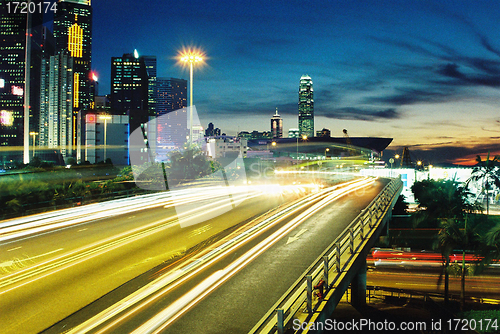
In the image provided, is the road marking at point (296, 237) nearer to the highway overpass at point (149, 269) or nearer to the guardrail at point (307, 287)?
the highway overpass at point (149, 269)

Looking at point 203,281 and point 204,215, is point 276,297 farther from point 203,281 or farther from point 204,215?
point 204,215

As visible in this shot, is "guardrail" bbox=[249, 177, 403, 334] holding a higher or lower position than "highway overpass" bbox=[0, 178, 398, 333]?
higher

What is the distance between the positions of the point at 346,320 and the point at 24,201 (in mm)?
18864

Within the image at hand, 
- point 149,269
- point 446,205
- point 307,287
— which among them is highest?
point 307,287

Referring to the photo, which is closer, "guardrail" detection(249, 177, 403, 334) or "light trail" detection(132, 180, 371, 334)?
"guardrail" detection(249, 177, 403, 334)

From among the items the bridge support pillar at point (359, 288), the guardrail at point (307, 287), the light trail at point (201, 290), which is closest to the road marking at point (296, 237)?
the light trail at point (201, 290)

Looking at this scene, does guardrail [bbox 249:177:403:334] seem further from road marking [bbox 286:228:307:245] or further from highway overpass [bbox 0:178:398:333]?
road marking [bbox 286:228:307:245]

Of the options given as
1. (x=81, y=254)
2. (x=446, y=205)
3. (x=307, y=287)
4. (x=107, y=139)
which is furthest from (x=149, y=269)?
(x=107, y=139)

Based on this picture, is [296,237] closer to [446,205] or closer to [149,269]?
[149,269]

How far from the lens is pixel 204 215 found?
20.9 m

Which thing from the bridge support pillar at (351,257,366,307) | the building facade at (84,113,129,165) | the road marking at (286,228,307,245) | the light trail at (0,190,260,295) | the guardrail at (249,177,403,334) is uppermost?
the building facade at (84,113,129,165)

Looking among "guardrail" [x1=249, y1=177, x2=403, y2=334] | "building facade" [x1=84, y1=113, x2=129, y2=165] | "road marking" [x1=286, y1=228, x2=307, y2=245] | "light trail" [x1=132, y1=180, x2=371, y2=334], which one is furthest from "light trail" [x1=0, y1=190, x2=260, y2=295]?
"building facade" [x1=84, y1=113, x2=129, y2=165]

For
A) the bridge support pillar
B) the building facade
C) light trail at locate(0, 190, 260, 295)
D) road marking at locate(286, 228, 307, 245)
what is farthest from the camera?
the building facade

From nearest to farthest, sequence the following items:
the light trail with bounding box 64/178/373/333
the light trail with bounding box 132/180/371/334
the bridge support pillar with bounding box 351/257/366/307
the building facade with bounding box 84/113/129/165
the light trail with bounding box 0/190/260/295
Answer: the light trail with bounding box 132/180/371/334, the light trail with bounding box 64/178/373/333, the light trail with bounding box 0/190/260/295, the bridge support pillar with bounding box 351/257/366/307, the building facade with bounding box 84/113/129/165
